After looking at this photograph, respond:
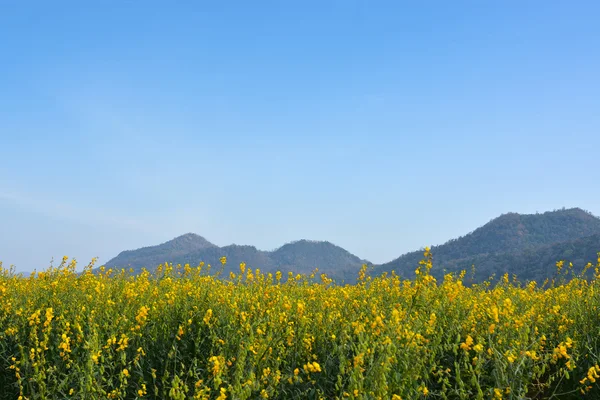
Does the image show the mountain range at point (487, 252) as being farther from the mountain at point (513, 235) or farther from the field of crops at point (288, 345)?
the field of crops at point (288, 345)

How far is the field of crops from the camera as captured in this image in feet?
13.3

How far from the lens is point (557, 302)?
6551mm

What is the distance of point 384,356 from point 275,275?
11.5 ft

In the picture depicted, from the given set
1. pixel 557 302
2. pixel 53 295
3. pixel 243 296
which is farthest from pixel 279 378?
pixel 557 302

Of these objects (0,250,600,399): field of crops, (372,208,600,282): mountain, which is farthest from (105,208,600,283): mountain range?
(0,250,600,399): field of crops

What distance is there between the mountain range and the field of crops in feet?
131

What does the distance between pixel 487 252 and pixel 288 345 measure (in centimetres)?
13791

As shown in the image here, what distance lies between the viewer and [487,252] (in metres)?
133

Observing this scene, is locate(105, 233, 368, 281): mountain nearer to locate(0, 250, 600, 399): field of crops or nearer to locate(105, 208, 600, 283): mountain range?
locate(105, 208, 600, 283): mountain range

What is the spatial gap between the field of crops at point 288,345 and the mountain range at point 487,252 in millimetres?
39782

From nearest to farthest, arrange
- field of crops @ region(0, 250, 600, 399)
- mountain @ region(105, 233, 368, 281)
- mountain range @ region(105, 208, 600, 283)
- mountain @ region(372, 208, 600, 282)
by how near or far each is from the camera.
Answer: field of crops @ region(0, 250, 600, 399)
mountain range @ region(105, 208, 600, 283)
mountain @ region(372, 208, 600, 282)
mountain @ region(105, 233, 368, 281)

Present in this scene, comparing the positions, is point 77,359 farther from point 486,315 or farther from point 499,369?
point 486,315

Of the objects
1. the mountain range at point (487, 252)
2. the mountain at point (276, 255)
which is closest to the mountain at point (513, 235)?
the mountain range at point (487, 252)

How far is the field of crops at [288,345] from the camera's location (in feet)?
13.3
